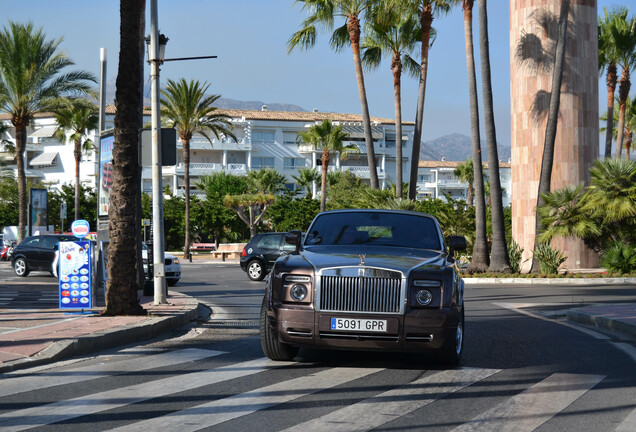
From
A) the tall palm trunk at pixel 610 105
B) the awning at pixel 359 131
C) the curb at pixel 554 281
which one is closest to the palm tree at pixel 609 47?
the tall palm trunk at pixel 610 105

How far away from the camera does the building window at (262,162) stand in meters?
98.0

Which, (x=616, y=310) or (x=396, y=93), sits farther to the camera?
(x=396, y=93)

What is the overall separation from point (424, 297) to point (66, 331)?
204 inches

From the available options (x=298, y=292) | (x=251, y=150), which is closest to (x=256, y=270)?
(x=298, y=292)

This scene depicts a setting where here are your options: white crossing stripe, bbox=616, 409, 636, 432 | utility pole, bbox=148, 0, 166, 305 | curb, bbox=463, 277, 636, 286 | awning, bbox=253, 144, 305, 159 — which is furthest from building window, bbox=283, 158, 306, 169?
white crossing stripe, bbox=616, 409, 636, 432

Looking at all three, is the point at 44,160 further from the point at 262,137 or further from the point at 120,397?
the point at 120,397

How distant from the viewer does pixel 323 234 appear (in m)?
9.26

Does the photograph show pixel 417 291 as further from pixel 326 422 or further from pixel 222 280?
pixel 222 280

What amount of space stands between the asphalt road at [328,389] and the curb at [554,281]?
48.9 feet

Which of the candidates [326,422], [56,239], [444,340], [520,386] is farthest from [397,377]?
[56,239]

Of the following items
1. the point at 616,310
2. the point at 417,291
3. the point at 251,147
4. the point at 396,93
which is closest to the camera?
the point at 417,291

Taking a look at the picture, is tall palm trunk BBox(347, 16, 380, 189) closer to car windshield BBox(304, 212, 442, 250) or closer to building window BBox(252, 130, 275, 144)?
car windshield BBox(304, 212, 442, 250)

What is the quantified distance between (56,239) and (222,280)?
643cm

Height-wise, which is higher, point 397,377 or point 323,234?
point 323,234
